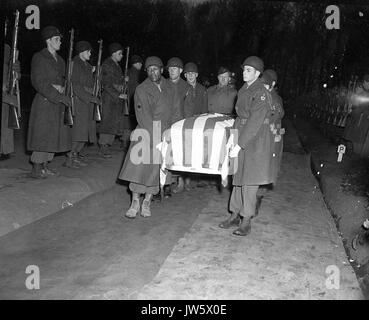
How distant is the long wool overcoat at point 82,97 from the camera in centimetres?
653

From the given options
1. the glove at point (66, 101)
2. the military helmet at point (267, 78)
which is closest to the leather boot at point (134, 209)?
the glove at point (66, 101)

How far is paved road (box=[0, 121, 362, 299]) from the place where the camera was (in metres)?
3.16

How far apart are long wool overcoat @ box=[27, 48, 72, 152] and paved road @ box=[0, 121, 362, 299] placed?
104cm

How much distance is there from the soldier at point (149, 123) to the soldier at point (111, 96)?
3.02m

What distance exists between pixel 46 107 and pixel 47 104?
45mm

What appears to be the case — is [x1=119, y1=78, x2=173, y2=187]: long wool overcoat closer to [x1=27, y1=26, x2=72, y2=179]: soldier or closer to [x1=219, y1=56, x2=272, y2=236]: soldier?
[x1=219, y1=56, x2=272, y2=236]: soldier

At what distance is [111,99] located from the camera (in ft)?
25.7

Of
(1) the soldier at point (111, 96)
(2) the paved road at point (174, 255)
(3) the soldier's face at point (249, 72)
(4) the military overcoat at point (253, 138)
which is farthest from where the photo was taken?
(1) the soldier at point (111, 96)

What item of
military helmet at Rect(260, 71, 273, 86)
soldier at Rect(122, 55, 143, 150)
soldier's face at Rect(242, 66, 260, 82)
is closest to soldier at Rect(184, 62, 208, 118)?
military helmet at Rect(260, 71, 273, 86)

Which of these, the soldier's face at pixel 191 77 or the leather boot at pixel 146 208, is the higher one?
the soldier's face at pixel 191 77

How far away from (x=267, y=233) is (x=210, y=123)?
1.45 meters

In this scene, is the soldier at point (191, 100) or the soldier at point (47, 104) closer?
the soldier at point (47, 104)

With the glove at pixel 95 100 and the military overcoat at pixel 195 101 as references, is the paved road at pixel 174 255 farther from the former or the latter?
the glove at pixel 95 100
